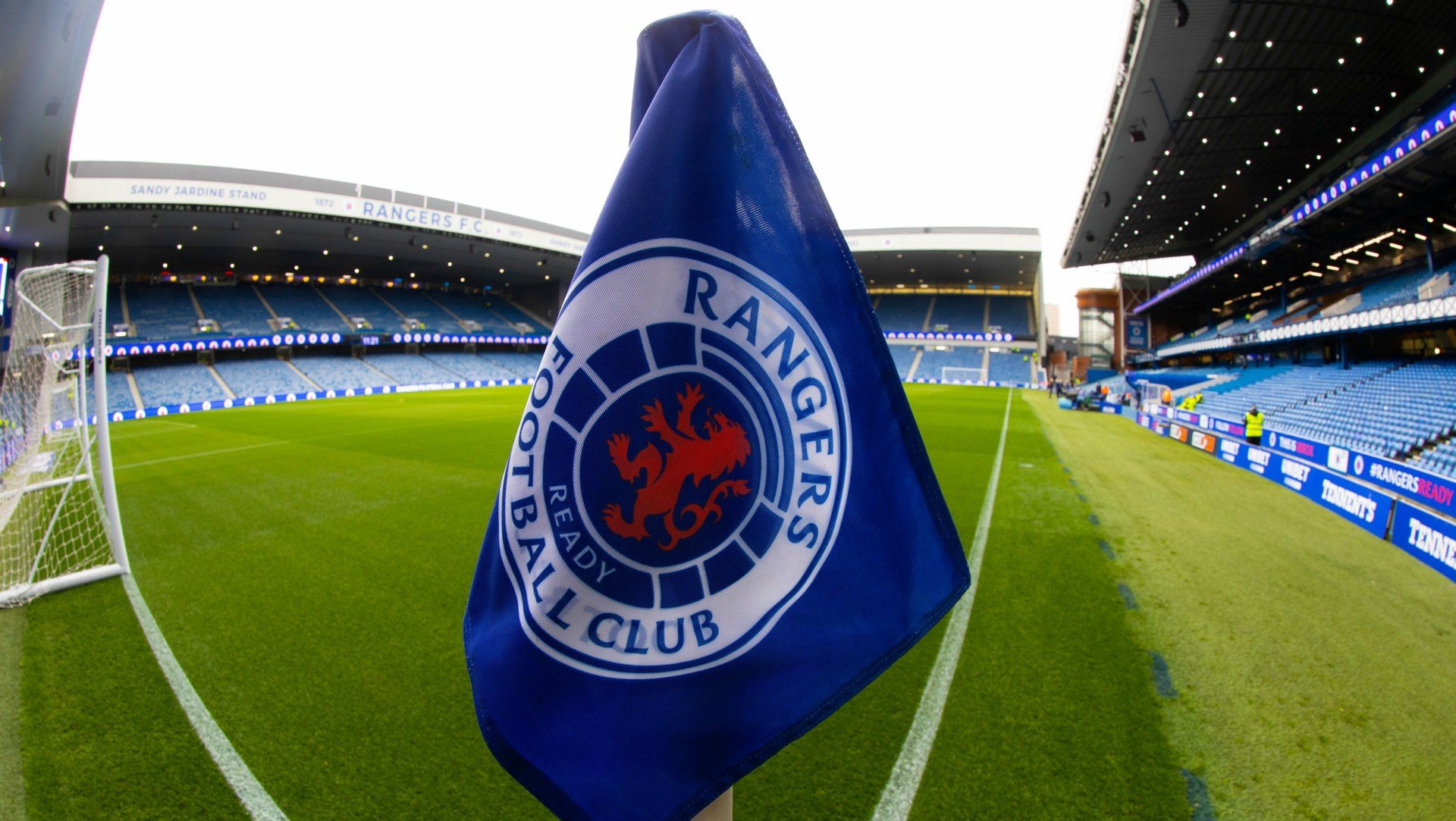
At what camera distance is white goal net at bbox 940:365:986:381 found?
50.4m

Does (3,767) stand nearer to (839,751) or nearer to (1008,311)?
(839,751)

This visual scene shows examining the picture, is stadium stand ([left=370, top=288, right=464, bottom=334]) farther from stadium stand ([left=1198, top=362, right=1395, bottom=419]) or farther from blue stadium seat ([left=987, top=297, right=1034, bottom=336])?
blue stadium seat ([left=987, top=297, right=1034, bottom=336])

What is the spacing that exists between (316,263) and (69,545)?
42559mm

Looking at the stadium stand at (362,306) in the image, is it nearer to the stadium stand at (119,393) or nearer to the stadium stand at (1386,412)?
the stadium stand at (119,393)

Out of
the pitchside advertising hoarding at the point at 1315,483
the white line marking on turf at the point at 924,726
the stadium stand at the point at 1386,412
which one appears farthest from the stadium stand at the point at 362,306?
the stadium stand at the point at 1386,412

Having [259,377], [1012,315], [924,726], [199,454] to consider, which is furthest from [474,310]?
[924,726]

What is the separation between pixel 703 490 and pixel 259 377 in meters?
41.6

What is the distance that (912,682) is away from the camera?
3.67 m

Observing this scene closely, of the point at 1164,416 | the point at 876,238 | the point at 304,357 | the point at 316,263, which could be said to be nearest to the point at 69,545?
the point at 1164,416

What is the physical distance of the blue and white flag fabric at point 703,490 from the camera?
102 cm

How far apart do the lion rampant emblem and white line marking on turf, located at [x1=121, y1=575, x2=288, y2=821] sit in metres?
2.69

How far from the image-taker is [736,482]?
109 cm

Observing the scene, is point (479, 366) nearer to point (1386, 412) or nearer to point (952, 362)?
point (952, 362)

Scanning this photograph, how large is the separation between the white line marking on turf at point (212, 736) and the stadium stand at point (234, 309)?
39.5m
